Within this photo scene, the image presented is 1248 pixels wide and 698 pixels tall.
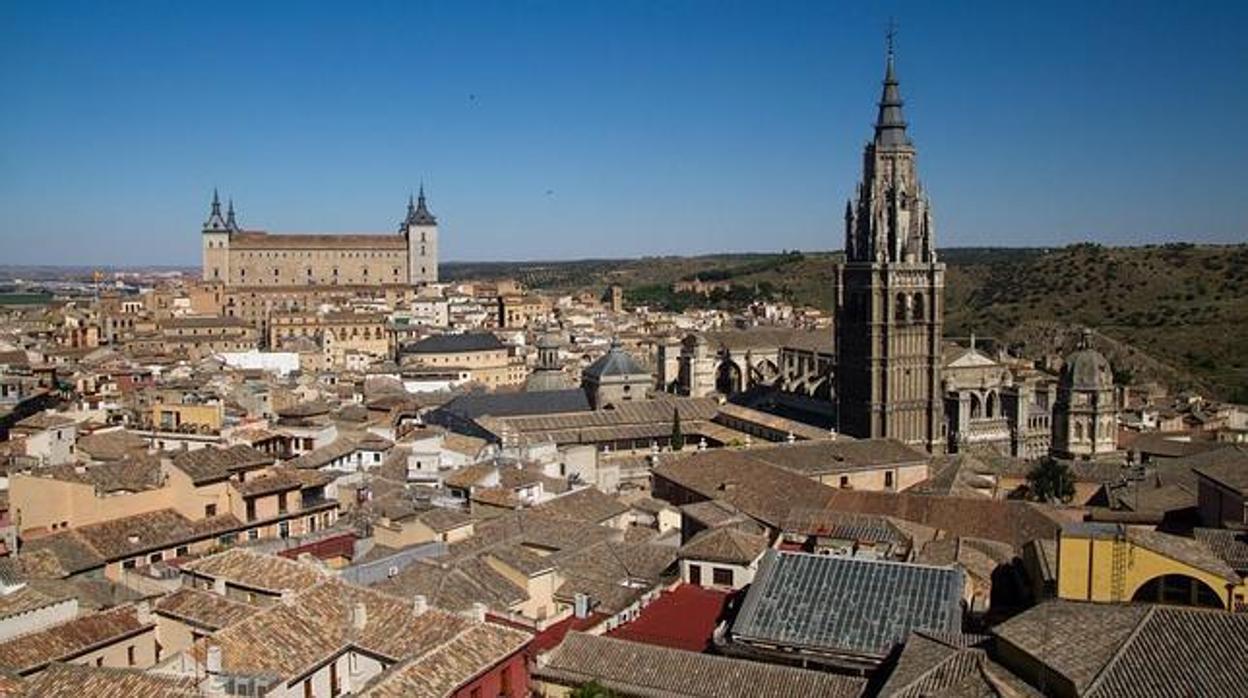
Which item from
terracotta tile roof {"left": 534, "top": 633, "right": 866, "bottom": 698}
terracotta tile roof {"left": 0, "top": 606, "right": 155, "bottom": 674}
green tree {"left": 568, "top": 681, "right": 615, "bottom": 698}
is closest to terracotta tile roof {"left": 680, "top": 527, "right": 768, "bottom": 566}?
terracotta tile roof {"left": 534, "top": 633, "right": 866, "bottom": 698}

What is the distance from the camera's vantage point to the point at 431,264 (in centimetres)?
13600

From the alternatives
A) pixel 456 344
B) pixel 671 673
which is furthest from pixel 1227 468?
pixel 456 344

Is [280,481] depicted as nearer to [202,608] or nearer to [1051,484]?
[202,608]

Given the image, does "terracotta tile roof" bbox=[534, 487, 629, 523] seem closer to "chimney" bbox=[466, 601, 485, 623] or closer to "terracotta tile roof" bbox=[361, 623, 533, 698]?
"chimney" bbox=[466, 601, 485, 623]

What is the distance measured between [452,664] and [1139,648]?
8411 mm

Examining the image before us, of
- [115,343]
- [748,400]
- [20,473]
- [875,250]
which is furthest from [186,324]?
[20,473]

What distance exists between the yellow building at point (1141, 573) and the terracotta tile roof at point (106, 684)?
11.8 m

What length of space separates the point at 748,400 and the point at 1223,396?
33134 mm

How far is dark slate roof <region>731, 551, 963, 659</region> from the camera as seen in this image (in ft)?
54.5

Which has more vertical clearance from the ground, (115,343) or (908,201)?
(908,201)

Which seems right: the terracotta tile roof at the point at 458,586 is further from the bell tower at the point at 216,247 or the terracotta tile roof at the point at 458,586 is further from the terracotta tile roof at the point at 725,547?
the bell tower at the point at 216,247

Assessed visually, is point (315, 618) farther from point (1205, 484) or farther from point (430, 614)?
point (1205, 484)

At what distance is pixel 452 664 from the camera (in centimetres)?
1526

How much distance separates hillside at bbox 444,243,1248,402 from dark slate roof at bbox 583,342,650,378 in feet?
128
